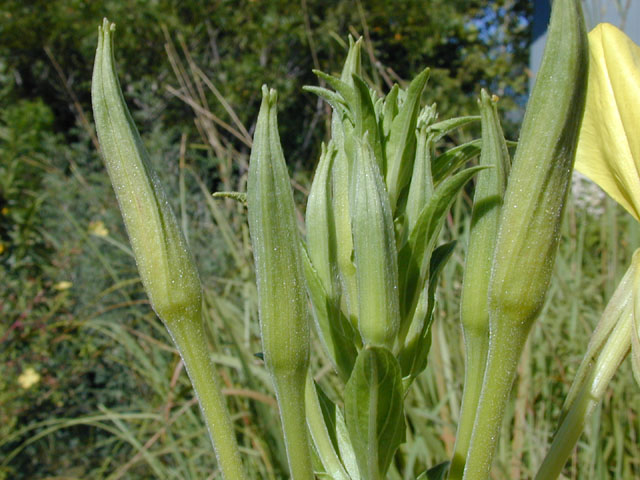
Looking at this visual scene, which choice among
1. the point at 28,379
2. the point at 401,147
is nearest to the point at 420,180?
the point at 401,147

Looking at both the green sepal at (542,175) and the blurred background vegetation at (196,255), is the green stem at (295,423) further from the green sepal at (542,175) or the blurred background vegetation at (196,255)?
the blurred background vegetation at (196,255)

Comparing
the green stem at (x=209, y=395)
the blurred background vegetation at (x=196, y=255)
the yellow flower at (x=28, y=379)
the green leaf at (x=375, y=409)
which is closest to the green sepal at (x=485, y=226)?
the green leaf at (x=375, y=409)

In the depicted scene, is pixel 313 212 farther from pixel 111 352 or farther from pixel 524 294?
pixel 111 352

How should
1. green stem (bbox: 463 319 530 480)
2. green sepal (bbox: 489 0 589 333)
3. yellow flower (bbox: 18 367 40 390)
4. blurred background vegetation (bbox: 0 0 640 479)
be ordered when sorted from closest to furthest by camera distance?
green sepal (bbox: 489 0 589 333) → green stem (bbox: 463 319 530 480) → blurred background vegetation (bbox: 0 0 640 479) → yellow flower (bbox: 18 367 40 390)

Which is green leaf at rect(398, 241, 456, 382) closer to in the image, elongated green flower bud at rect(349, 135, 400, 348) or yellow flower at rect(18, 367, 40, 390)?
elongated green flower bud at rect(349, 135, 400, 348)

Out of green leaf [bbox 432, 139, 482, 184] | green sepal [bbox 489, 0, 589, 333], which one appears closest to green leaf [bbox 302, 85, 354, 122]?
green leaf [bbox 432, 139, 482, 184]

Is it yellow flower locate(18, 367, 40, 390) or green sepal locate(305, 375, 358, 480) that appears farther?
yellow flower locate(18, 367, 40, 390)
